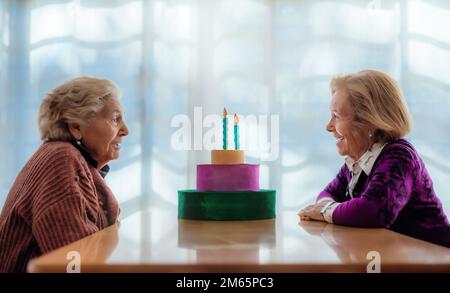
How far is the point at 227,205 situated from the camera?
107 cm

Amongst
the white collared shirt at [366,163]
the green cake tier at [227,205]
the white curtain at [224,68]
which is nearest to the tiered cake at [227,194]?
the green cake tier at [227,205]

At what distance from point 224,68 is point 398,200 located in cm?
162

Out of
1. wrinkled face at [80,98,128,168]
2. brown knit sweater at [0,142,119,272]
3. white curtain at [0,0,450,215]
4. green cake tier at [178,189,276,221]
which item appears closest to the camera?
brown knit sweater at [0,142,119,272]

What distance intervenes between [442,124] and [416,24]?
0.57 metres

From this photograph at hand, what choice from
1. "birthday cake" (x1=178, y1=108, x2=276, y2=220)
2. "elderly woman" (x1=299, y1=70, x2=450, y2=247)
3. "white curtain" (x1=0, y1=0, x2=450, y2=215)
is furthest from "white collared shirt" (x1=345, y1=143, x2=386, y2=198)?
"white curtain" (x1=0, y1=0, x2=450, y2=215)

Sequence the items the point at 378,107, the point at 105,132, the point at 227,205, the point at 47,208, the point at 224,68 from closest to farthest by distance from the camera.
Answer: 1. the point at 47,208
2. the point at 227,205
3. the point at 378,107
4. the point at 105,132
5. the point at 224,68

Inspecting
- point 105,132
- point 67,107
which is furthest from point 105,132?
point 67,107

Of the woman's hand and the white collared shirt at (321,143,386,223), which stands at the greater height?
the white collared shirt at (321,143,386,223)

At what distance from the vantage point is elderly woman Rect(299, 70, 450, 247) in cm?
103

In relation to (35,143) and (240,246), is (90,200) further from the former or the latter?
(35,143)

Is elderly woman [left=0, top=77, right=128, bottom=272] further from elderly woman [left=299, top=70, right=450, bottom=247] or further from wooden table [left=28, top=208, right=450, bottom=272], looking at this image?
elderly woman [left=299, top=70, right=450, bottom=247]

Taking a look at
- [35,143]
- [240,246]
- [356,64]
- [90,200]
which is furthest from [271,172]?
[240,246]

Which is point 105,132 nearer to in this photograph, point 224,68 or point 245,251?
point 245,251

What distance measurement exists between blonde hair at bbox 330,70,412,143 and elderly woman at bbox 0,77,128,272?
27.5 inches
